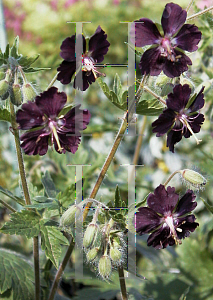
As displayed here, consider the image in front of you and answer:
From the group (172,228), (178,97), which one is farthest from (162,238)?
(178,97)

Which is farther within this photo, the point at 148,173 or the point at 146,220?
the point at 148,173

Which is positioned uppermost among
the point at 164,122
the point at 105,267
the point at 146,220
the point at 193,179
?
the point at 164,122

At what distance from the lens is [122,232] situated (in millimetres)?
1028

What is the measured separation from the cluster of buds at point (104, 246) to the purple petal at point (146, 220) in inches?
2.7

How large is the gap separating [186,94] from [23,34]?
5.17 m

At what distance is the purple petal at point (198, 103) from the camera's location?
97 cm

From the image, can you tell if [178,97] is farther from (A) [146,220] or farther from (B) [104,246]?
(B) [104,246]

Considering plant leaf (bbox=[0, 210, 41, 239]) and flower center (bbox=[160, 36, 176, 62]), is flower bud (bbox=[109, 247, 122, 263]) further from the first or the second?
flower center (bbox=[160, 36, 176, 62])

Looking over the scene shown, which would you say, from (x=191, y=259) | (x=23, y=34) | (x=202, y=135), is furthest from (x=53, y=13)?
(x=191, y=259)

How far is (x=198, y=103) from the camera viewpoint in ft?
3.21

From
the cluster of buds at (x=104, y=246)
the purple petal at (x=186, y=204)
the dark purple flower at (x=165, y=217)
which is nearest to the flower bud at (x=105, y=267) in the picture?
the cluster of buds at (x=104, y=246)

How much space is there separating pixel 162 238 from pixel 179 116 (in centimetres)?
32

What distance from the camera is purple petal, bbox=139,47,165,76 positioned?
94 cm

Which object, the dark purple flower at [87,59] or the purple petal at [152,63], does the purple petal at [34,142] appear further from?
the purple petal at [152,63]
